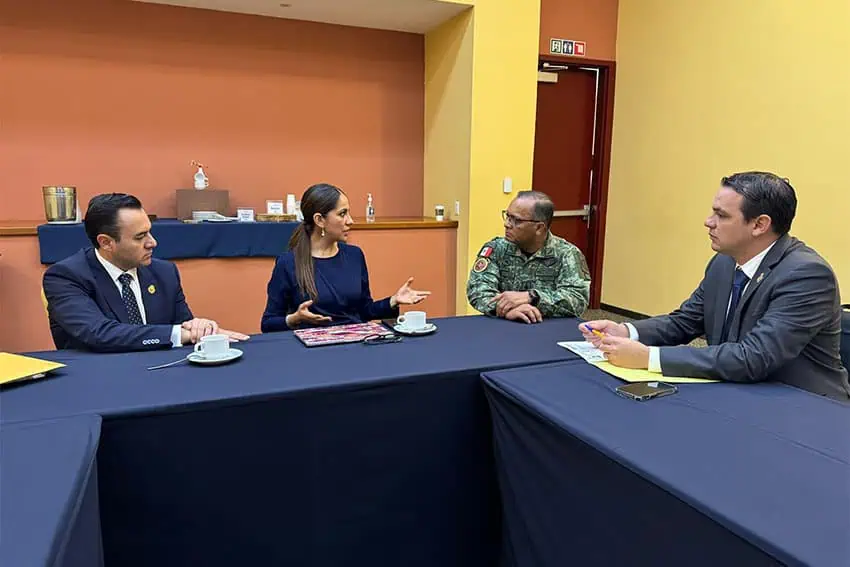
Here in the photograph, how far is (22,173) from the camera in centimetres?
377

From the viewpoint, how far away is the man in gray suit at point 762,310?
1397mm

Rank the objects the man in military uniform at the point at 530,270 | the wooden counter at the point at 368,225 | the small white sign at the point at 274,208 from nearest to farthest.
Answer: the man in military uniform at the point at 530,270, the wooden counter at the point at 368,225, the small white sign at the point at 274,208

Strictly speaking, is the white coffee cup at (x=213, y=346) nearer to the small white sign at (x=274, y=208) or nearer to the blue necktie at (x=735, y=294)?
the blue necktie at (x=735, y=294)

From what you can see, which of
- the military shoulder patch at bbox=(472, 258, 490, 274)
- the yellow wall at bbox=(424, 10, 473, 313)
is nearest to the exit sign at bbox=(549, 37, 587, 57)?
the yellow wall at bbox=(424, 10, 473, 313)

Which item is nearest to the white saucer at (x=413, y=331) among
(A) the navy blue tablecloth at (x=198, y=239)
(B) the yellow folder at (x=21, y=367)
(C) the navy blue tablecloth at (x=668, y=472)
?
(C) the navy blue tablecloth at (x=668, y=472)

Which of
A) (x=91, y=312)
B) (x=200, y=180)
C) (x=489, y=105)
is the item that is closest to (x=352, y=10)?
(x=489, y=105)

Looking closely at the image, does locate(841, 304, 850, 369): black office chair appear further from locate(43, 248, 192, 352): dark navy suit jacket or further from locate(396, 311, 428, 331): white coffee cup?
locate(43, 248, 192, 352): dark navy suit jacket

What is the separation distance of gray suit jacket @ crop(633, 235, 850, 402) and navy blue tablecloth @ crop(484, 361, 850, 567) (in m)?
0.06

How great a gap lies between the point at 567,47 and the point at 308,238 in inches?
133

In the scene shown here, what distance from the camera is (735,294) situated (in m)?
1.62

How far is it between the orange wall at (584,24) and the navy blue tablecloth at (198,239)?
2624mm

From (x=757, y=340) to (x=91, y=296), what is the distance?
183 cm

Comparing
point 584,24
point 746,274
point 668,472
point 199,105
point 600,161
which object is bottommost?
point 668,472

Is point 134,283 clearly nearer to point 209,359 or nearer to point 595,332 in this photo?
point 209,359
